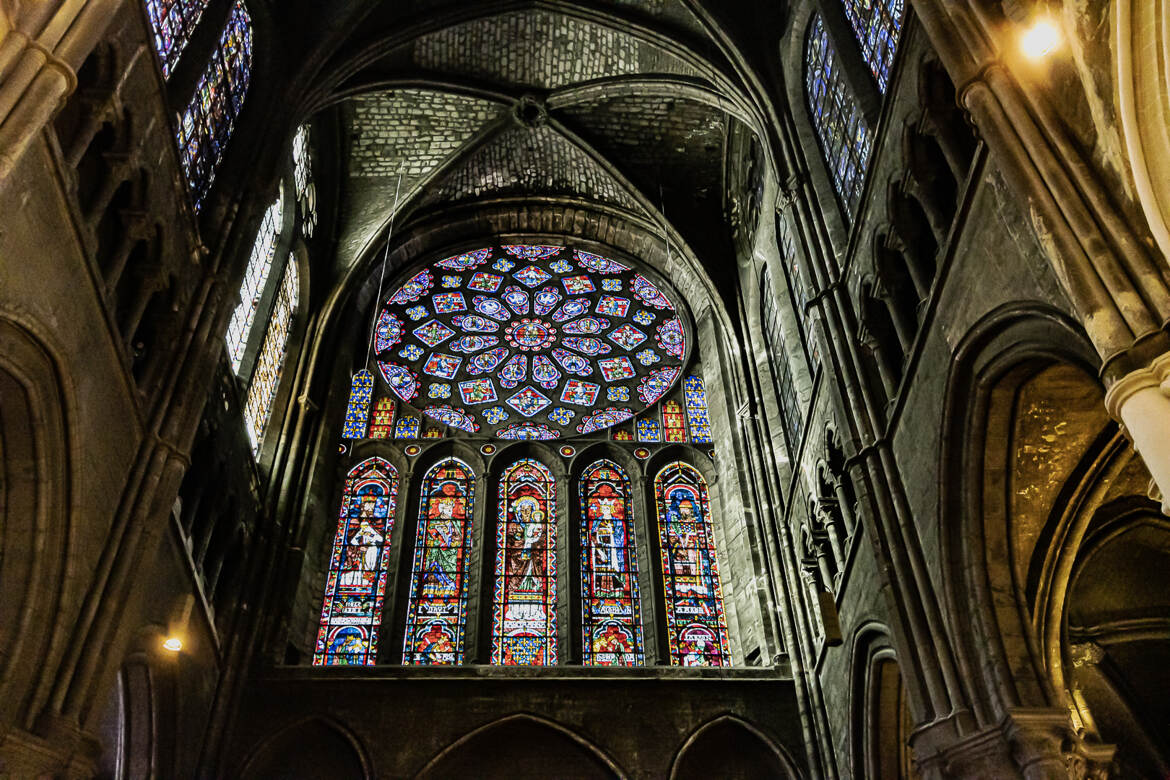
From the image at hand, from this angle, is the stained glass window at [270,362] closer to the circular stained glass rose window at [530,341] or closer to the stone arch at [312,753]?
the circular stained glass rose window at [530,341]

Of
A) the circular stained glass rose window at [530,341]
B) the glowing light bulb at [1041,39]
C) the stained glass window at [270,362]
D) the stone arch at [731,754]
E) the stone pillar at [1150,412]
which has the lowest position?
the stone pillar at [1150,412]

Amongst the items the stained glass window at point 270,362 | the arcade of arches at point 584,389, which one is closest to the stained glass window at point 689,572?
the arcade of arches at point 584,389

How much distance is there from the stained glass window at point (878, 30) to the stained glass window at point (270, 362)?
889 centimetres

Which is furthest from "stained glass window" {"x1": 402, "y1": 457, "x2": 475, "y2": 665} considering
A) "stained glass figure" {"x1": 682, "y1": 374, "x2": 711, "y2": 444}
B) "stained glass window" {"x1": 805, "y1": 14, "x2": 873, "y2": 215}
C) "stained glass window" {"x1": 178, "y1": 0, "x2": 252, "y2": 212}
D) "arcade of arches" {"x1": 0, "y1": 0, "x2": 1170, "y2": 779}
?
"stained glass window" {"x1": 805, "y1": 14, "x2": 873, "y2": 215}

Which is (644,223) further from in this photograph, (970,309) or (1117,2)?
(1117,2)

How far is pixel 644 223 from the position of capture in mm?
19703

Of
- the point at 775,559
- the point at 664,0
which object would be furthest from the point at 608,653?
the point at 664,0

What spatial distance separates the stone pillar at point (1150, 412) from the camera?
4738 millimetres

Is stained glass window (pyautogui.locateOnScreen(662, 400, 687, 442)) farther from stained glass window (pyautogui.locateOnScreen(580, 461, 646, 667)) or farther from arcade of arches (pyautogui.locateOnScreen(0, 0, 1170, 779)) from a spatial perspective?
stained glass window (pyautogui.locateOnScreen(580, 461, 646, 667))

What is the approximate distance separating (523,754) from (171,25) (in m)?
9.52

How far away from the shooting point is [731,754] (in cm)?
1313

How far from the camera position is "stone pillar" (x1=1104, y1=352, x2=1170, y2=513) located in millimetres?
4738

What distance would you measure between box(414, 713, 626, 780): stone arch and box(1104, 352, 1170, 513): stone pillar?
9.04m

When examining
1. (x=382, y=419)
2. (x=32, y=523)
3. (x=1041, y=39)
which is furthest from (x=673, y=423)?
(x=1041, y=39)
